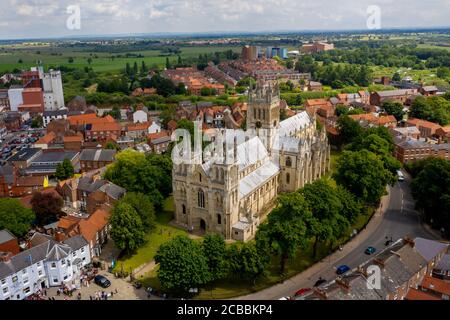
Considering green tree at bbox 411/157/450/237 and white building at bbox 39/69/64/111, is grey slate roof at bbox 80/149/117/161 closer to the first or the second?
green tree at bbox 411/157/450/237

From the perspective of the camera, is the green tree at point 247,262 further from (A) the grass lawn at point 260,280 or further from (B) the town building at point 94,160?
(B) the town building at point 94,160

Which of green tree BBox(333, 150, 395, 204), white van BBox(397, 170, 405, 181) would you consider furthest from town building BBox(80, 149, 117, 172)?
white van BBox(397, 170, 405, 181)

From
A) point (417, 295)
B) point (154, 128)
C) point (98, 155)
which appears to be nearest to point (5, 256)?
point (98, 155)

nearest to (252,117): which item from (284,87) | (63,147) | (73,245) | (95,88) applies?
(73,245)

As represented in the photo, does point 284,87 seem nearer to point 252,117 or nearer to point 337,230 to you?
point 252,117

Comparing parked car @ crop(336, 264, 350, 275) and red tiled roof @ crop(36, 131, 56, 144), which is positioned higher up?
red tiled roof @ crop(36, 131, 56, 144)

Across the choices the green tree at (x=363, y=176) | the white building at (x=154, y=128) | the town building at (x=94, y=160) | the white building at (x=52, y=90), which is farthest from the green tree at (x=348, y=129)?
the white building at (x=52, y=90)
